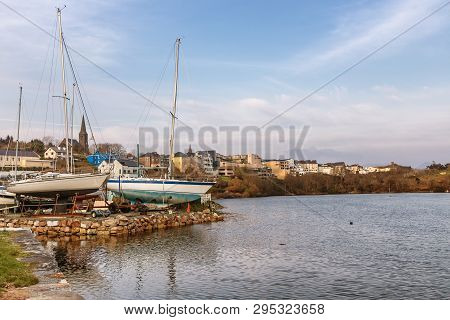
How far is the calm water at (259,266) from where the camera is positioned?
19.1 metres

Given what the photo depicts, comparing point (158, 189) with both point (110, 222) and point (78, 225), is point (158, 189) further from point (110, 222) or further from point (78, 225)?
point (78, 225)

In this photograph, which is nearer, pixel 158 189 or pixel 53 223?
pixel 53 223

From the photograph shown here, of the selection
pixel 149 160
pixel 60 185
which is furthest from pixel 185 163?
pixel 60 185

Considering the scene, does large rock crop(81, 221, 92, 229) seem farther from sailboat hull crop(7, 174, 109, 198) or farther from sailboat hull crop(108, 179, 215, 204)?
sailboat hull crop(108, 179, 215, 204)

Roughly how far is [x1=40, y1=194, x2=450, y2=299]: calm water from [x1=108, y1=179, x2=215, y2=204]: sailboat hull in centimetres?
1397

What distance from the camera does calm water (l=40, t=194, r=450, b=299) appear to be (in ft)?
62.7

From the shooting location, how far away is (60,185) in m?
41.4

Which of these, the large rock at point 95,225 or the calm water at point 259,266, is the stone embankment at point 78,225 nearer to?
the large rock at point 95,225

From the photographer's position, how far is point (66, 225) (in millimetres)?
36969

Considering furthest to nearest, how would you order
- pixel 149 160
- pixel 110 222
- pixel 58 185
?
1. pixel 149 160
2. pixel 58 185
3. pixel 110 222

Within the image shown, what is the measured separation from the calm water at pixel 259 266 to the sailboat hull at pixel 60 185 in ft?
26.9

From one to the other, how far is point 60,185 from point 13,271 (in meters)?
26.6
